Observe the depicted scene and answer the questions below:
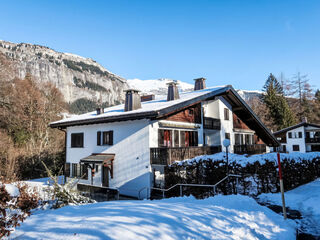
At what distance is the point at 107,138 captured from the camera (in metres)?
17.8

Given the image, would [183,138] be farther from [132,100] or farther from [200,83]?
[200,83]

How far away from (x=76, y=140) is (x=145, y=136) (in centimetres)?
889

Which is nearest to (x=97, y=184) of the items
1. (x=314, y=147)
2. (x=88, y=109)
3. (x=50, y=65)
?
(x=314, y=147)

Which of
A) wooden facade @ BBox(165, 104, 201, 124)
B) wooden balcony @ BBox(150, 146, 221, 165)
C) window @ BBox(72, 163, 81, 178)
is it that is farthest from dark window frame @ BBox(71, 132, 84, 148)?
wooden facade @ BBox(165, 104, 201, 124)

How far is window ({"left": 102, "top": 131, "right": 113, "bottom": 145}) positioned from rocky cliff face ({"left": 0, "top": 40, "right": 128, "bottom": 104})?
109484mm

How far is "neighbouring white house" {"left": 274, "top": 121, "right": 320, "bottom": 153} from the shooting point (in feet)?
140

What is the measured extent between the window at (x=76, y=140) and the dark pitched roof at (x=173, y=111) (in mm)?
1168

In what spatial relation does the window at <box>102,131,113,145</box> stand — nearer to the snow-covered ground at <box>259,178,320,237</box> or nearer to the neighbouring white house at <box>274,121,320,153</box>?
the snow-covered ground at <box>259,178,320,237</box>

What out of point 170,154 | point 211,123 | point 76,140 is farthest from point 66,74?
point 170,154

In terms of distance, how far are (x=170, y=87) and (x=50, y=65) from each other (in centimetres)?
13290

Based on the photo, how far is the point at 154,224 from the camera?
4.52 meters

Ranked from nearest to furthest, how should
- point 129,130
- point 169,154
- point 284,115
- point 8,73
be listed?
point 169,154 < point 129,130 < point 8,73 < point 284,115

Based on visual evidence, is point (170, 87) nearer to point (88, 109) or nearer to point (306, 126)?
point (306, 126)

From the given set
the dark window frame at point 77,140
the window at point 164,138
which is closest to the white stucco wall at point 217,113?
the window at point 164,138
